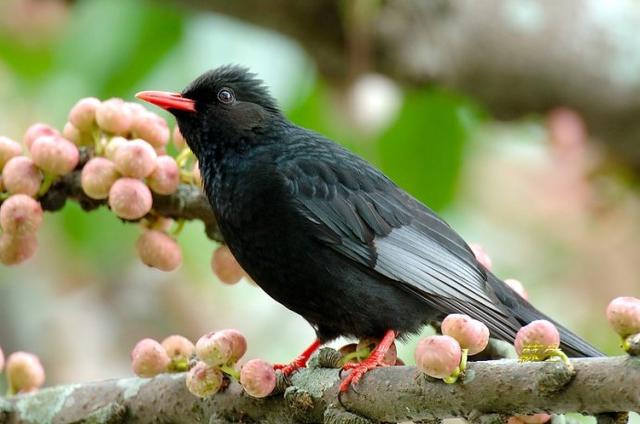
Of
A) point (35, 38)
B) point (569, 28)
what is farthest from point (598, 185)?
point (35, 38)

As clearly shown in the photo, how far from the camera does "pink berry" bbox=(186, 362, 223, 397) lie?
2.87m

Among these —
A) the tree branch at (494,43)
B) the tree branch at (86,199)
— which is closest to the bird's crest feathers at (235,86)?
the tree branch at (86,199)

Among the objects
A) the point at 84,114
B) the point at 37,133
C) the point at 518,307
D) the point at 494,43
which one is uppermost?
the point at 494,43

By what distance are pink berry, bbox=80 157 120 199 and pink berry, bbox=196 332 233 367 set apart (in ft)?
1.90

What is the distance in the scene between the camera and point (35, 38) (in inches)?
229

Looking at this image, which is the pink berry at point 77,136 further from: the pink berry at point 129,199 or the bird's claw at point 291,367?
the bird's claw at point 291,367

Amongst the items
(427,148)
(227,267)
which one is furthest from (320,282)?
(427,148)

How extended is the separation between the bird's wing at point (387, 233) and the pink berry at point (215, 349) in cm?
84

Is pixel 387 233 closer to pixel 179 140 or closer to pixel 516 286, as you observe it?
pixel 516 286

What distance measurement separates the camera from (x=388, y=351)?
330cm

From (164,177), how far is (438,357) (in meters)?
1.16

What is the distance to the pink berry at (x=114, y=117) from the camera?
126 inches

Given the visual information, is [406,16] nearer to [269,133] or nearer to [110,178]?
[269,133]

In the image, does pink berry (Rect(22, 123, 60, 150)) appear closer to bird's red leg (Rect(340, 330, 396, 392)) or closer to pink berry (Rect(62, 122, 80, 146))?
pink berry (Rect(62, 122, 80, 146))
